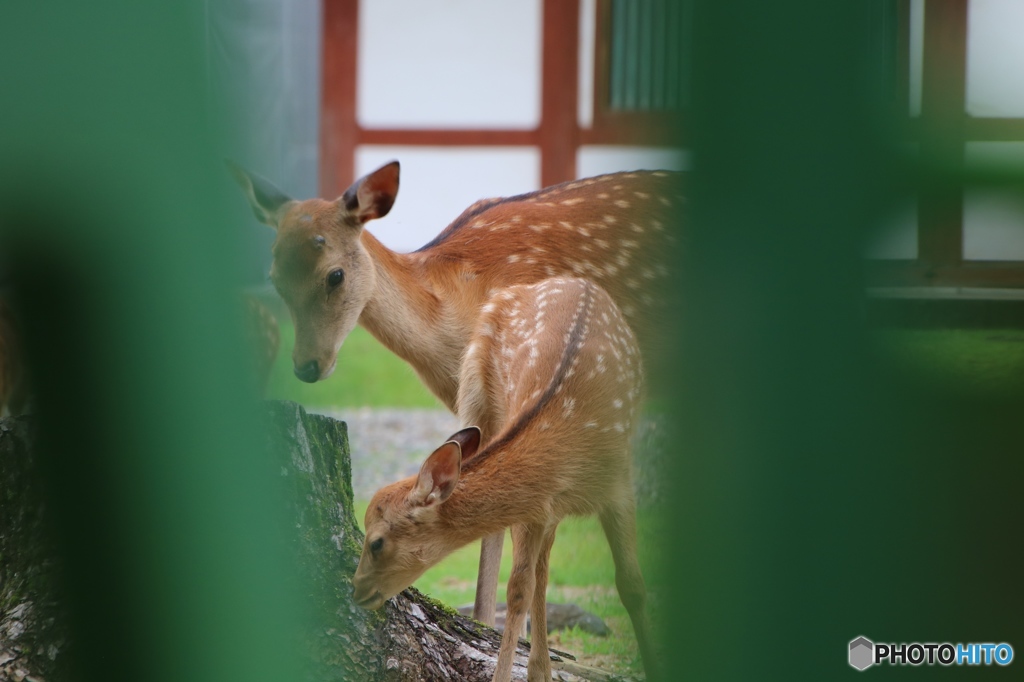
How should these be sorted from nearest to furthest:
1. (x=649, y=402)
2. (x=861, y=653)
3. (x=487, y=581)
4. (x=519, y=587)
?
(x=861, y=653) → (x=649, y=402) → (x=519, y=587) → (x=487, y=581)

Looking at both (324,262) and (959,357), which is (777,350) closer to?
(959,357)

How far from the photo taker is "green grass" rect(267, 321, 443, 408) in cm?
244

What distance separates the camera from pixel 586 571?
3.02m

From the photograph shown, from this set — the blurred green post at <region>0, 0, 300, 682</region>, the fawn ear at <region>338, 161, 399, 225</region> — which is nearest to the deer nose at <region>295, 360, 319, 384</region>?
the blurred green post at <region>0, 0, 300, 682</region>

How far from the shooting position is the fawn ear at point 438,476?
2.64 meters

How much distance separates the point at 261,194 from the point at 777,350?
1.16m

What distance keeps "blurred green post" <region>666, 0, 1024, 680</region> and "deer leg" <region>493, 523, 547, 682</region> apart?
0.97 m

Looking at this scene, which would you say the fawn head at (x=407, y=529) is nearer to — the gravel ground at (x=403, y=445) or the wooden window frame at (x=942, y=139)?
the gravel ground at (x=403, y=445)

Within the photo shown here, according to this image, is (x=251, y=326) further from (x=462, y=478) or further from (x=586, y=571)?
(x=586, y=571)

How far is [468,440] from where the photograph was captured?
2.68 metres

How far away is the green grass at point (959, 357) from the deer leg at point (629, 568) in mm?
708

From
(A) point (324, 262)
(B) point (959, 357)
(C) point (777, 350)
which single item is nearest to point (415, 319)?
(A) point (324, 262)

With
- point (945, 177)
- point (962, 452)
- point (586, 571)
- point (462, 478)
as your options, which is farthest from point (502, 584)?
point (945, 177)

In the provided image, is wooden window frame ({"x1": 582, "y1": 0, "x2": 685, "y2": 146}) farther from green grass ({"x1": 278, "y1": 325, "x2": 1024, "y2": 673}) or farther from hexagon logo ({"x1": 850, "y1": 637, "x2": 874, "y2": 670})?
hexagon logo ({"x1": 850, "y1": 637, "x2": 874, "y2": 670})
